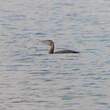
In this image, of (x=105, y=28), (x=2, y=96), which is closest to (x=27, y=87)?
(x=2, y=96)

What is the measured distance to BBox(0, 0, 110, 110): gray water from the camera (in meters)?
15.6

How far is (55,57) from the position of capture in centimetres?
2017

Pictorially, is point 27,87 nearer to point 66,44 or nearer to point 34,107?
point 34,107

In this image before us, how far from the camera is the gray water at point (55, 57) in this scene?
51.3 feet

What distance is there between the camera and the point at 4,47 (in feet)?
68.7

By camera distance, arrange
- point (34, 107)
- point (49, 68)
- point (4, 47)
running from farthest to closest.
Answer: point (4, 47)
point (49, 68)
point (34, 107)

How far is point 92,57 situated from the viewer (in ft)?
64.5

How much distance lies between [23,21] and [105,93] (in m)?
9.66

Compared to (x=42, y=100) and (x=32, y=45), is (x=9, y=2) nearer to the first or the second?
(x=32, y=45)

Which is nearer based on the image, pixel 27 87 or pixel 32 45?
pixel 27 87

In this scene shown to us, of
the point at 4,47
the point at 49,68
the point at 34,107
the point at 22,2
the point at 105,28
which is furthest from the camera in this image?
the point at 22,2

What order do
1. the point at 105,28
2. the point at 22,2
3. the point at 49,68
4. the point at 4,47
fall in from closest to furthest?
the point at 49,68
the point at 4,47
the point at 105,28
the point at 22,2

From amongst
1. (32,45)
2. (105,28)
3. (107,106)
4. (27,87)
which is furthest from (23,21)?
(107,106)

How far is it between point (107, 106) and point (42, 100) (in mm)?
1153
